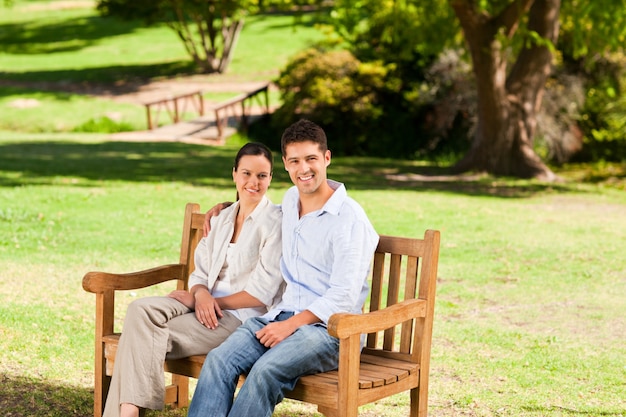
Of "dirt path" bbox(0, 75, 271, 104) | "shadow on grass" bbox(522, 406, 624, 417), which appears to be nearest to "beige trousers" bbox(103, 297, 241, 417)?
"shadow on grass" bbox(522, 406, 624, 417)

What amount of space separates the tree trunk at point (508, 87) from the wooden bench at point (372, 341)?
13447mm

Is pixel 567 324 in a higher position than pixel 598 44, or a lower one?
lower

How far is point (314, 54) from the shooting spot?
2297cm

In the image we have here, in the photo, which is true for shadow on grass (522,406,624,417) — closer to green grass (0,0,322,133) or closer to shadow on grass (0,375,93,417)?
shadow on grass (0,375,93,417)

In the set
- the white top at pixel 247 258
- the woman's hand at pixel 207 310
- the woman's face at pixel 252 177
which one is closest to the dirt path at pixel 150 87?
the white top at pixel 247 258

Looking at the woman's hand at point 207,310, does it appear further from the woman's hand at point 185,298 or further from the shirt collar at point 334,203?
the shirt collar at point 334,203

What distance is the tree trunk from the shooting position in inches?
702

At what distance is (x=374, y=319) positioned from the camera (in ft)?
13.9

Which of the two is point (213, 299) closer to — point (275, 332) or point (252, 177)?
point (275, 332)

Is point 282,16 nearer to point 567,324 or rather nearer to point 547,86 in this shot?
point 547,86

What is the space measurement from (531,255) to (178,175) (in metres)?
7.72

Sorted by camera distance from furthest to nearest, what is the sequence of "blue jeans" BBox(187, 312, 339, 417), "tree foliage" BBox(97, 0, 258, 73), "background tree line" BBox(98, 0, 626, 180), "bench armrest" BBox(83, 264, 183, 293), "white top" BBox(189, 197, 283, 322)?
"tree foliage" BBox(97, 0, 258, 73) < "background tree line" BBox(98, 0, 626, 180) < "bench armrest" BBox(83, 264, 183, 293) < "white top" BBox(189, 197, 283, 322) < "blue jeans" BBox(187, 312, 339, 417)

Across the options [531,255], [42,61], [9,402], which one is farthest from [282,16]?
[9,402]

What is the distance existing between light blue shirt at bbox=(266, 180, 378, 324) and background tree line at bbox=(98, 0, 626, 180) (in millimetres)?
13756
